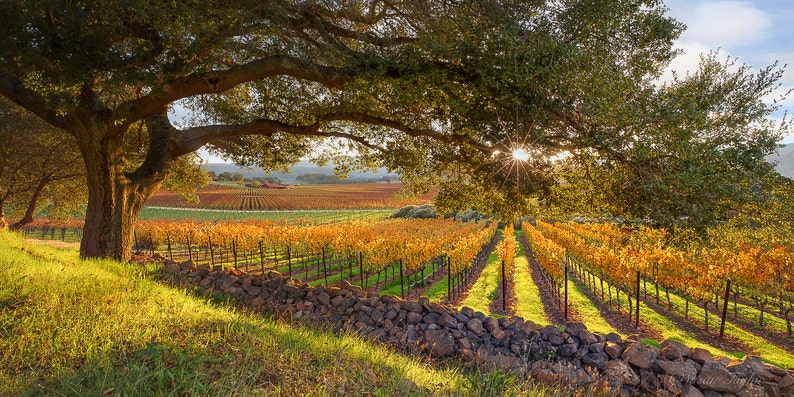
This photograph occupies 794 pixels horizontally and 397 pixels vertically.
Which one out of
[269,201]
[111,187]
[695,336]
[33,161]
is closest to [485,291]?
[695,336]

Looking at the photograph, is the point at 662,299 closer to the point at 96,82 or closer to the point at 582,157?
the point at 582,157

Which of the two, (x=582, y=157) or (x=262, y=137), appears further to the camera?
(x=262, y=137)

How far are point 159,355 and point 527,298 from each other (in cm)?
1415

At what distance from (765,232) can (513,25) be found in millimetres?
10175

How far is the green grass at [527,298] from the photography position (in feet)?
41.9

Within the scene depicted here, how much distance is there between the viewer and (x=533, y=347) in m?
7.33

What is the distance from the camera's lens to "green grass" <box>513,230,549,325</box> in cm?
1277

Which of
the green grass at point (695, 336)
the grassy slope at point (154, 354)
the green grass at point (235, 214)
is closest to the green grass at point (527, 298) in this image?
the green grass at point (695, 336)

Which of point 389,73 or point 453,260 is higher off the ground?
point 389,73

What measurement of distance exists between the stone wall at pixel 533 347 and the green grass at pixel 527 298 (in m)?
3.54

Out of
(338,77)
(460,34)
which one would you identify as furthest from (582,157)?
(338,77)

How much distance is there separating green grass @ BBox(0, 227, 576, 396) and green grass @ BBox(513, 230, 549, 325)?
8185 millimetres

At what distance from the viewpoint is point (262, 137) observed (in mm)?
12781

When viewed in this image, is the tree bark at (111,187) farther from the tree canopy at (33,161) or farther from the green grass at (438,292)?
the green grass at (438,292)
